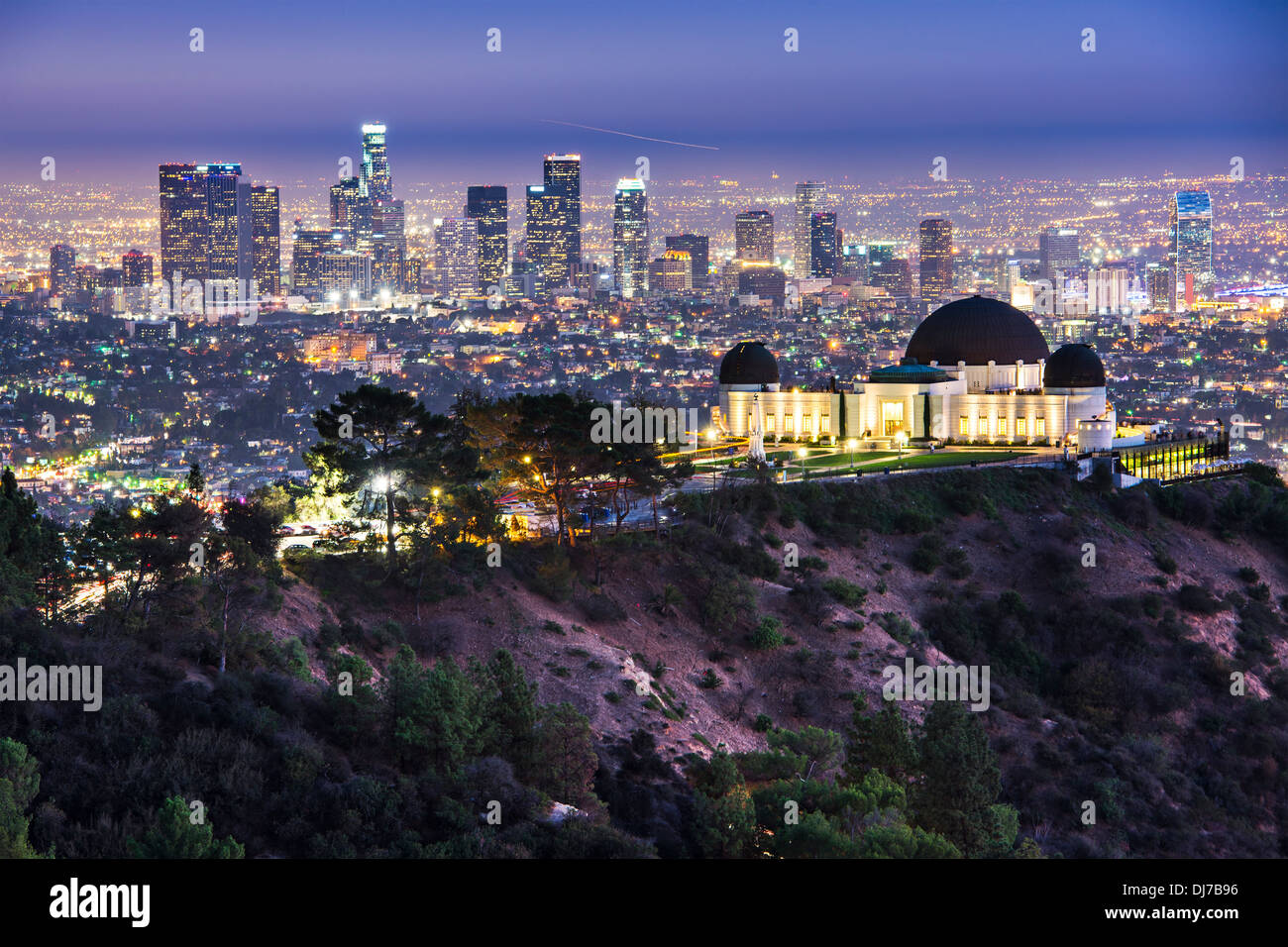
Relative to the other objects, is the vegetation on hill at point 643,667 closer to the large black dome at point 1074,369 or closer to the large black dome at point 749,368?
the large black dome at point 1074,369

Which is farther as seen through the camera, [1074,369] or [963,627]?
[1074,369]

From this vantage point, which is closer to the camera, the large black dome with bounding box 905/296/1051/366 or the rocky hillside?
the rocky hillside

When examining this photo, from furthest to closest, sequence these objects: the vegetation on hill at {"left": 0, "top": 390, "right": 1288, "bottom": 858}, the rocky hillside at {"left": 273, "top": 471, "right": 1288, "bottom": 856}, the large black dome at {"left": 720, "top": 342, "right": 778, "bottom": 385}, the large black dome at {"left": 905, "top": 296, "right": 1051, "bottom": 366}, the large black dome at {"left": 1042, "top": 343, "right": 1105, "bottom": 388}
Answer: the large black dome at {"left": 905, "top": 296, "right": 1051, "bottom": 366} < the large black dome at {"left": 720, "top": 342, "right": 778, "bottom": 385} < the large black dome at {"left": 1042, "top": 343, "right": 1105, "bottom": 388} < the rocky hillside at {"left": 273, "top": 471, "right": 1288, "bottom": 856} < the vegetation on hill at {"left": 0, "top": 390, "right": 1288, "bottom": 858}

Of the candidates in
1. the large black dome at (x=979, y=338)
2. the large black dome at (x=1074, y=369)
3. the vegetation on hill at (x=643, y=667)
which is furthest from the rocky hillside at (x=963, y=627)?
the large black dome at (x=979, y=338)

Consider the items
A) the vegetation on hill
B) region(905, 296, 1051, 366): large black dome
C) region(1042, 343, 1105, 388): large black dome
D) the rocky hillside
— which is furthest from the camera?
region(905, 296, 1051, 366): large black dome

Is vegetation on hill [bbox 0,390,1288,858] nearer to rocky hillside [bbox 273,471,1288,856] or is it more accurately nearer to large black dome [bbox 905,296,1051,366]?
rocky hillside [bbox 273,471,1288,856]

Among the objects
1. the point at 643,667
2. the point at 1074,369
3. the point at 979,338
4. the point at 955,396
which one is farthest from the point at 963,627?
the point at 979,338

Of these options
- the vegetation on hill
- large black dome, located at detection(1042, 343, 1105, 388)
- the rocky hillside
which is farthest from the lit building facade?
the rocky hillside

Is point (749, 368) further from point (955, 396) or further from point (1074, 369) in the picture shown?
point (1074, 369)

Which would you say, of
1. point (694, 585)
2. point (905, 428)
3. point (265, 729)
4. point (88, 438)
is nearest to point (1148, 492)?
point (905, 428)
